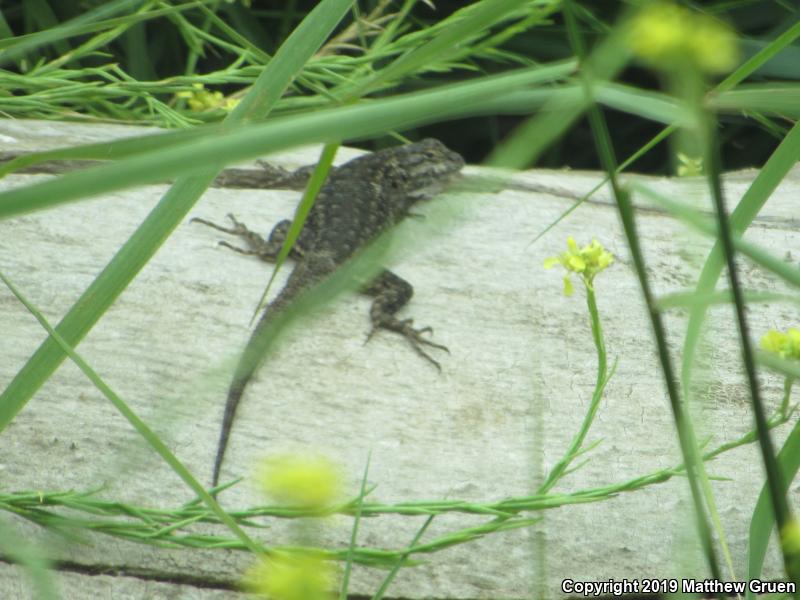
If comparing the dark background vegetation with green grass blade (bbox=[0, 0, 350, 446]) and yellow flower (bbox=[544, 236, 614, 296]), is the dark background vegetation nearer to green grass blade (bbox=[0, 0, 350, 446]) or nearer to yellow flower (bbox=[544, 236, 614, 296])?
yellow flower (bbox=[544, 236, 614, 296])

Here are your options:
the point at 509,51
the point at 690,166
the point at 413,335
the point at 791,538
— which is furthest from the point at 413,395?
the point at 509,51

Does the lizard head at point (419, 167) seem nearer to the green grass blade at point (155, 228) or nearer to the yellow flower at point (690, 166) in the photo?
the yellow flower at point (690, 166)

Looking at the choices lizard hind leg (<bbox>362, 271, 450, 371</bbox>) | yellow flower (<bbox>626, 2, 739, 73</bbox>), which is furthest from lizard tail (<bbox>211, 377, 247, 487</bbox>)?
yellow flower (<bbox>626, 2, 739, 73</bbox>)

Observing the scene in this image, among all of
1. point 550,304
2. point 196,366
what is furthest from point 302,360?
point 550,304

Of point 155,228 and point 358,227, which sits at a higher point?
point 358,227

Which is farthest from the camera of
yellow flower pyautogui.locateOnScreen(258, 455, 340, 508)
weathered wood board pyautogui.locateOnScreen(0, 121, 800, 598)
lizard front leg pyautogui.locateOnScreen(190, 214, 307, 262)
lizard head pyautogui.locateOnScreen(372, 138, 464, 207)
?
lizard head pyautogui.locateOnScreen(372, 138, 464, 207)

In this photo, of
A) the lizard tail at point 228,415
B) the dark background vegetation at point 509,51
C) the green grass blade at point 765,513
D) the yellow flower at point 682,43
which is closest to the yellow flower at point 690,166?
the green grass blade at point 765,513

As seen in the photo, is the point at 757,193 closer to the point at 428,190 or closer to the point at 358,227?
the point at 358,227
